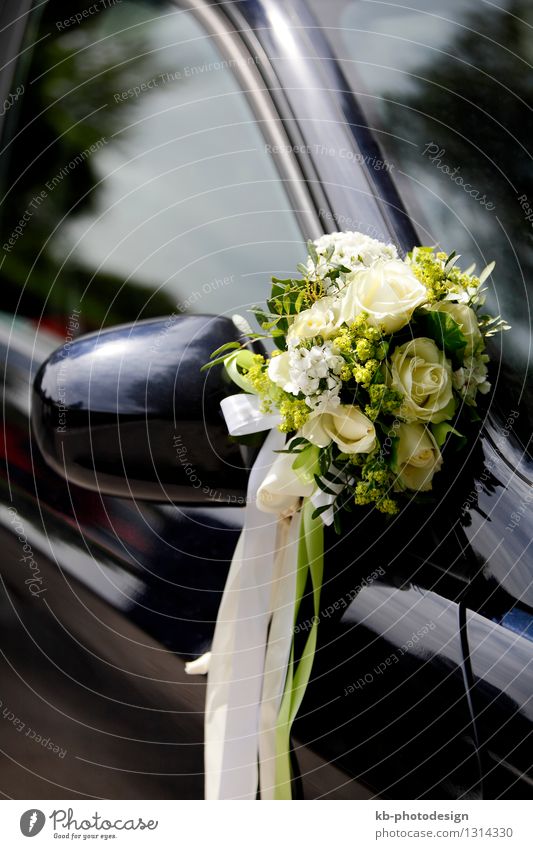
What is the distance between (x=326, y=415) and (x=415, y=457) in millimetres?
81

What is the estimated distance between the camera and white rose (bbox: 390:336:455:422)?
1.99 ft

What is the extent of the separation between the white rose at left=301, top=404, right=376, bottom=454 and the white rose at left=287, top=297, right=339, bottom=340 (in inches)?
2.5

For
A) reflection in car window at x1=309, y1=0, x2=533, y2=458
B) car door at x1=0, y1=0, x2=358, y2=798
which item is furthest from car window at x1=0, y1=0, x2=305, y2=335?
reflection in car window at x1=309, y1=0, x2=533, y2=458

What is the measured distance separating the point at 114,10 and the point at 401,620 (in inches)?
36.9

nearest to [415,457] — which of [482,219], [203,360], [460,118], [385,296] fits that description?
[385,296]

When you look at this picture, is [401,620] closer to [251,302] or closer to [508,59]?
[251,302]

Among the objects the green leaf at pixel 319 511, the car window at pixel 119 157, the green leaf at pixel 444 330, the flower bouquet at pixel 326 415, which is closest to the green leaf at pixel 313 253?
the flower bouquet at pixel 326 415

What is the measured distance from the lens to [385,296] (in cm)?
61

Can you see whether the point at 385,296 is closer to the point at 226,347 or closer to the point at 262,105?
the point at 226,347

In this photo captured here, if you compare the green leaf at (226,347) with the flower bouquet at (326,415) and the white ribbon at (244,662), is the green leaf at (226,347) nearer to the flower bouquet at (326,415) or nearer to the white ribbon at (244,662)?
the flower bouquet at (326,415)

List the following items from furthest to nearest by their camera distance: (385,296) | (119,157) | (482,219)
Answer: (119,157)
(482,219)
(385,296)

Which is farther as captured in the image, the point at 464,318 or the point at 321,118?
the point at 321,118

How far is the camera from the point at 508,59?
0.89 meters

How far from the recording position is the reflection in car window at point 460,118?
818 mm
